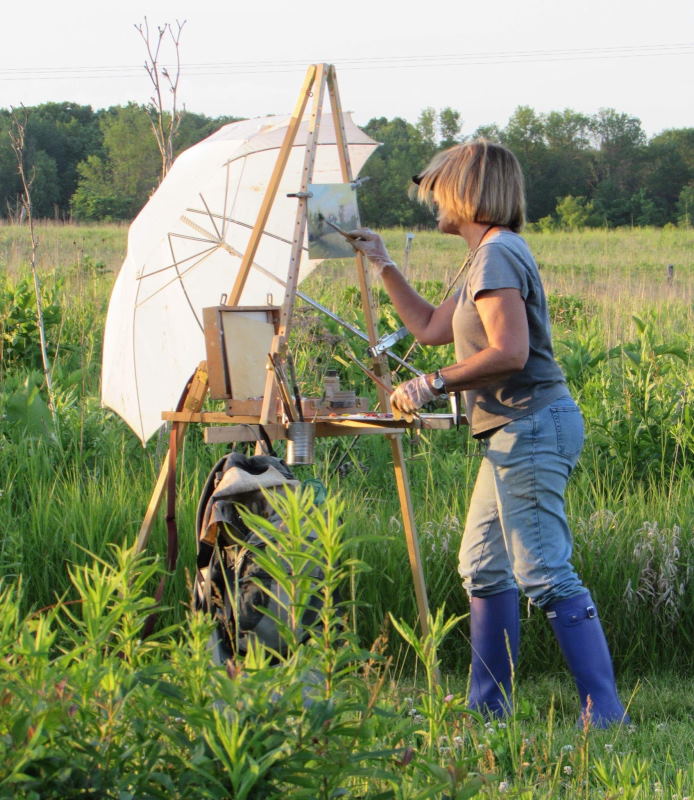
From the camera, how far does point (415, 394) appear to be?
3.29m

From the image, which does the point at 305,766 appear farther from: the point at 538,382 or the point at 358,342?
the point at 358,342

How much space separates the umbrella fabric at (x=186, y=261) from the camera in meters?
4.28

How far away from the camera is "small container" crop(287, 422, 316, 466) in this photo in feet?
11.1

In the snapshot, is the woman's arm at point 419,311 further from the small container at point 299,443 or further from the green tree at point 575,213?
the green tree at point 575,213

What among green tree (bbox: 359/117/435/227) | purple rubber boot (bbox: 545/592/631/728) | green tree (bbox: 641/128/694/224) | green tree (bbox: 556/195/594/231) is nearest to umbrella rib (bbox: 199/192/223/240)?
purple rubber boot (bbox: 545/592/631/728)

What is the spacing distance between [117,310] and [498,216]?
1.91 meters

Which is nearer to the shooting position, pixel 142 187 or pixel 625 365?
pixel 625 365

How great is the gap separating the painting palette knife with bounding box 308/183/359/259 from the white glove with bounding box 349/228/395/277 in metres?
0.04

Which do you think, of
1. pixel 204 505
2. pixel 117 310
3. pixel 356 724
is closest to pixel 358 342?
pixel 117 310

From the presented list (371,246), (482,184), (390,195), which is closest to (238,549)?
(371,246)

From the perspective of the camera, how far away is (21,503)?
4.90 meters

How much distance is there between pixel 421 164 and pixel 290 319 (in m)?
59.5

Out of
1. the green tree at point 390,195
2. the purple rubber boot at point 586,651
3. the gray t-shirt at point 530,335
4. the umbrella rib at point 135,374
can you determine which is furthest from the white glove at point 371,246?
the green tree at point 390,195

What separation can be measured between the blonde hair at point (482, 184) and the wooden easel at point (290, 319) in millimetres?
483
